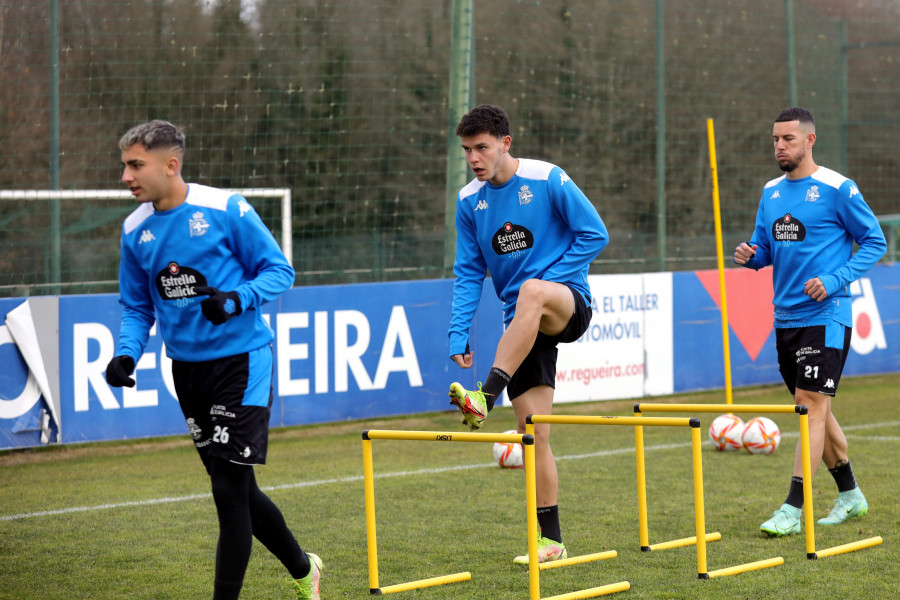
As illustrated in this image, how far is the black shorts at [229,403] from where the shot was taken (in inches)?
168

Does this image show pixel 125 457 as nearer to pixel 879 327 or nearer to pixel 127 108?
pixel 127 108

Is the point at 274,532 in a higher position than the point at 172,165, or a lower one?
lower

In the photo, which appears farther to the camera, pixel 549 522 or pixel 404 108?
pixel 404 108

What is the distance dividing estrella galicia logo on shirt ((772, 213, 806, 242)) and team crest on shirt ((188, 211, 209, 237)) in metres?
3.42

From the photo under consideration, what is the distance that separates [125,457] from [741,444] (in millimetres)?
4987

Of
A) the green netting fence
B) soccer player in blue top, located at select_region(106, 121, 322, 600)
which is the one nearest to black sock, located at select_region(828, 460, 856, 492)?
soccer player in blue top, located at select_region(106, 121, 322, 600)

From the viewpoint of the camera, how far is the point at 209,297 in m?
4.16

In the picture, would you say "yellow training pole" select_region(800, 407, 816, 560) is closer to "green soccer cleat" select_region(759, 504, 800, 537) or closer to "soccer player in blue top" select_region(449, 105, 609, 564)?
"green soccer cleat" select_region(759, 504, 800, 537)

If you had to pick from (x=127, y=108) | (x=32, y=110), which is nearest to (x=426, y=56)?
(x=127, y=108)

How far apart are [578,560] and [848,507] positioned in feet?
6.08

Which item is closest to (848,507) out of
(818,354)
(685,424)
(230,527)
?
(818,354)

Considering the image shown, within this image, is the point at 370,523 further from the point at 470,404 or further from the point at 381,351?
the point at 381,351

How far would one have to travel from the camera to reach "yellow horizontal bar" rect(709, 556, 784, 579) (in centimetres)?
519

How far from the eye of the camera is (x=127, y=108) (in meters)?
10.9
